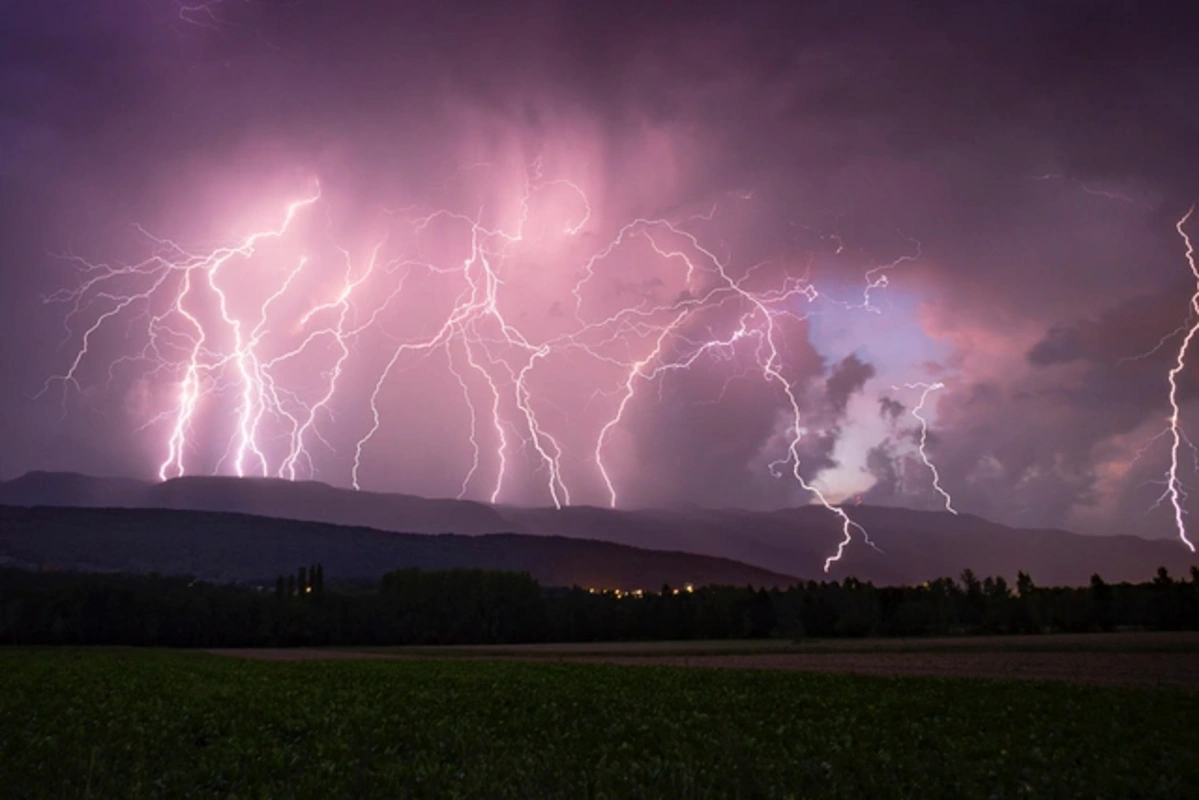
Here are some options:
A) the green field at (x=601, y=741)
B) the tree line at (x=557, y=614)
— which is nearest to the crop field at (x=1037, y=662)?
the green field at (x=601, y=741)

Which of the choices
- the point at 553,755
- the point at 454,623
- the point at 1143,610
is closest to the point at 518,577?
the point at 454,623

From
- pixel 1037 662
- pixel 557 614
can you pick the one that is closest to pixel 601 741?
pixel 1037 662

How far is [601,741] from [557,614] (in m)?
85.2

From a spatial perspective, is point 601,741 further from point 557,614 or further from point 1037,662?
point 557,614

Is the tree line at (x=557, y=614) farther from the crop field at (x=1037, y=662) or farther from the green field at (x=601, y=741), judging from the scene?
the green field at (x=601, y=741)

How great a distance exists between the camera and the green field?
36.7ft

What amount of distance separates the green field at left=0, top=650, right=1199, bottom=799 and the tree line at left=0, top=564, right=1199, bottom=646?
70707mm

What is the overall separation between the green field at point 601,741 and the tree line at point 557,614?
70707 mm

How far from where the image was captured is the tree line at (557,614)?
291 feet

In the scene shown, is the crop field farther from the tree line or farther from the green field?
the tree line

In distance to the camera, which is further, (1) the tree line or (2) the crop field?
(1) the tree line

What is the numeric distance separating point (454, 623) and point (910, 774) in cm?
9178

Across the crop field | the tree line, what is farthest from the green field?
the tree line

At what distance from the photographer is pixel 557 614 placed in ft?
321
